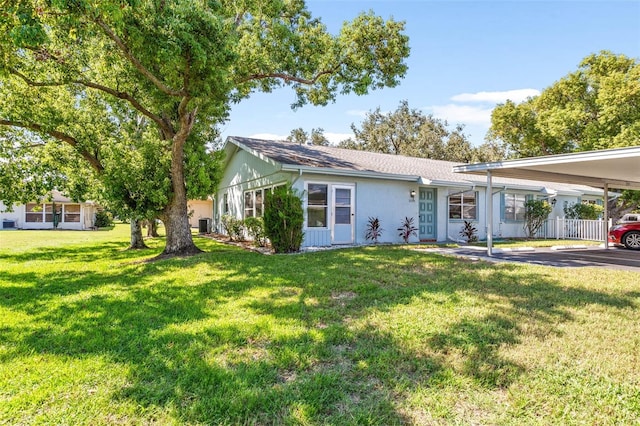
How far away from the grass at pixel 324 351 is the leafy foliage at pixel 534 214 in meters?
11.4

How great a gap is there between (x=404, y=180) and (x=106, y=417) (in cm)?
1256

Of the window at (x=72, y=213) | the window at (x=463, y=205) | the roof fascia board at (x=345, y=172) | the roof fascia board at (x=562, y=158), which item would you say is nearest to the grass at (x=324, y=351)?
the roof fascia board at (x=562, y=158)

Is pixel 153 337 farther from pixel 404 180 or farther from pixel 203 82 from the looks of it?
pixel 404 180

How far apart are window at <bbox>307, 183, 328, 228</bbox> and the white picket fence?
12.2m

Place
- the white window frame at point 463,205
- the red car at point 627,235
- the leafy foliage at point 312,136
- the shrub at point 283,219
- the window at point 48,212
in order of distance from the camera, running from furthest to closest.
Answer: the leafy foliage at point 312,136 → the window at point 48,212 → the white window frame at point 463,205 → the red car at point 627,235 → the shrub at point 283,219

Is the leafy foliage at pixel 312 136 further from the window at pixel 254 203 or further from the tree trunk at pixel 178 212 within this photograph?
the tree trunk at pixel 178 212

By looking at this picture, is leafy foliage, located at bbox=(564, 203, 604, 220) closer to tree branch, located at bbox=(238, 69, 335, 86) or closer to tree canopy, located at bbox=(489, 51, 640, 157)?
tree canopy, located at bbox=(489, 51, 640, 157)

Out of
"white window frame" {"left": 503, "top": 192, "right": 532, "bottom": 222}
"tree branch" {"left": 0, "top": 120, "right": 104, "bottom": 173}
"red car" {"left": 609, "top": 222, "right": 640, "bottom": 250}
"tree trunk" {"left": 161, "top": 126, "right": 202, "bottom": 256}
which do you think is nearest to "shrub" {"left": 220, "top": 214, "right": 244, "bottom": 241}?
"tree trunk" {"left": 161, "top": 126, "right": 202, "bottom": 256}

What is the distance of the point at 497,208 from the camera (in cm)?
1683

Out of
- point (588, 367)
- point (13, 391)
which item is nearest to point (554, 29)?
point (588, 367)

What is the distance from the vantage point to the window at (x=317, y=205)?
12406 millimetres

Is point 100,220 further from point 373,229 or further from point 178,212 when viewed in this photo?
point 373,229

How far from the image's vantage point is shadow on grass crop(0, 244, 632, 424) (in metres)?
2.78

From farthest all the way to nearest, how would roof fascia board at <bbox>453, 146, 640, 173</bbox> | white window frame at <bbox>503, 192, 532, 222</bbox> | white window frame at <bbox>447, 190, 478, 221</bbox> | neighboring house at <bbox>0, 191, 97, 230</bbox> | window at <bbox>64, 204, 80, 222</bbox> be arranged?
window at <bbox>64, 204, 80, 222</bbox>
neighboring house at <bbox>0, 191, 97, 230</bbox>
white window frame at <bbox>503, 192, 532, 222</bbox>
white window frame at <bbox>447, 190, 478, 221</bbox>
roof fascia board at <bbox>453, 146, 640, 173</bbox>
